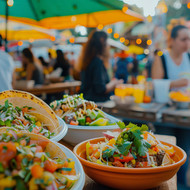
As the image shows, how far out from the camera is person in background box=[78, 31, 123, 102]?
415 centimetres

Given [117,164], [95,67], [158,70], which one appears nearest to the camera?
[117,164]

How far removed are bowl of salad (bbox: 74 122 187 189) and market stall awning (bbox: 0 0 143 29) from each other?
5125 mm

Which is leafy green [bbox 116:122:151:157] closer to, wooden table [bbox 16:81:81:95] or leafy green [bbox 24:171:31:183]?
leafy green [bbox 24:171:31:183]

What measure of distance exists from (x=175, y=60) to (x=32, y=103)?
3.55 metres

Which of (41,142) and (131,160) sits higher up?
(41,142)

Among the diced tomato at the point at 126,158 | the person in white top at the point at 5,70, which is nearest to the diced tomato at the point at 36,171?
the diced tomato at the point at 126,158

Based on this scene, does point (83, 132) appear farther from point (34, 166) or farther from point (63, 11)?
point (63, 11)

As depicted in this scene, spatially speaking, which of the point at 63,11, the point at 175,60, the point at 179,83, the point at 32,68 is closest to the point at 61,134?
the point at 179,83

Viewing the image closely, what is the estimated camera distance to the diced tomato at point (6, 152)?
30.5 inches

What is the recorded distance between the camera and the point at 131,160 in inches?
46.8

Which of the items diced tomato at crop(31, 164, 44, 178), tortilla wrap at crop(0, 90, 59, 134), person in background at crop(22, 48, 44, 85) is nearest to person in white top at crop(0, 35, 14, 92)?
tortilla wrap at crop(0, 90, 59, 134)

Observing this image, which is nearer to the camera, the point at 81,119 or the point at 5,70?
the point at 81,119

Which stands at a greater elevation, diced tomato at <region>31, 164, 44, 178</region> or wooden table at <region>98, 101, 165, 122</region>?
diced tomato at <region>31, 164, 44, 178</region>

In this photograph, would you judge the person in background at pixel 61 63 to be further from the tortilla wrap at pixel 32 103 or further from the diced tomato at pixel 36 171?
the diced tomato at pixel 36 171
